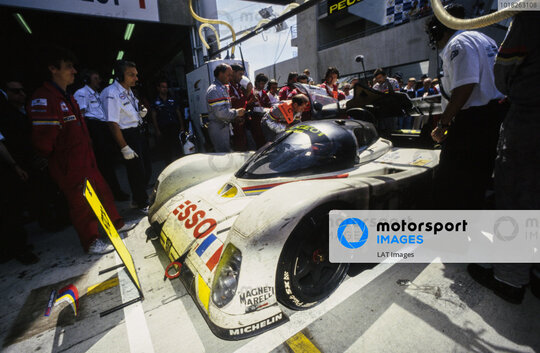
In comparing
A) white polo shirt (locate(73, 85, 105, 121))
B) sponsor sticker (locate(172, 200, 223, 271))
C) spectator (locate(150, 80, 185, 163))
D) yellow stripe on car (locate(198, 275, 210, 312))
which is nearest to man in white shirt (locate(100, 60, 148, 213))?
white polo shirt (locate(73, 85, 105, 121))

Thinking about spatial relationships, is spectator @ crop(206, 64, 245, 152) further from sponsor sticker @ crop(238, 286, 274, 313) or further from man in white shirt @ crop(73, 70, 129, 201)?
sponsor sticker @ crop(238, 286, 274, 313)

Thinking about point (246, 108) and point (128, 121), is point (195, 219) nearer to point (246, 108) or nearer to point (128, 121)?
point (128, 121)

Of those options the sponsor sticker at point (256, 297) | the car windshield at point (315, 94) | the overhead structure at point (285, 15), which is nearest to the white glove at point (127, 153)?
the car windshield at point (315, 94)

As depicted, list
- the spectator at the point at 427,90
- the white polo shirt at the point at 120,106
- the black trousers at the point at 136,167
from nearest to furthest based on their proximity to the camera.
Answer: the white polo shirt at the point at 120,106, the black trousers at the point at 136,167, the spectator at the point at 427,90

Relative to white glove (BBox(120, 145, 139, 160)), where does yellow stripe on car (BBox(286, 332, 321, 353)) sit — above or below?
below

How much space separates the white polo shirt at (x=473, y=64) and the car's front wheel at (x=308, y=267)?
1.35 m

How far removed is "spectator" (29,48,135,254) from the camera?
217 centimetres

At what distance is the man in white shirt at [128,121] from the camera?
9.85 feet

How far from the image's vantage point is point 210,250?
152 cm

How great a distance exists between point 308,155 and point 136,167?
2449 mm

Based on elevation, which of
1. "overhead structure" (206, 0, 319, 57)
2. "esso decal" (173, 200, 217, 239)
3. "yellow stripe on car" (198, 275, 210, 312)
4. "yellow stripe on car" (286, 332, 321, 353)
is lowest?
"yellow stripe on car" (286, 332, 321, 353)

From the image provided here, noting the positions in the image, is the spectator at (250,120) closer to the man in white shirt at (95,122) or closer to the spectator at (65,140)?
the man in white shirt at (95,122)

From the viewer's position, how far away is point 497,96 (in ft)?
5.81

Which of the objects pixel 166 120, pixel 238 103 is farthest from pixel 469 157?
pixel 166 120
